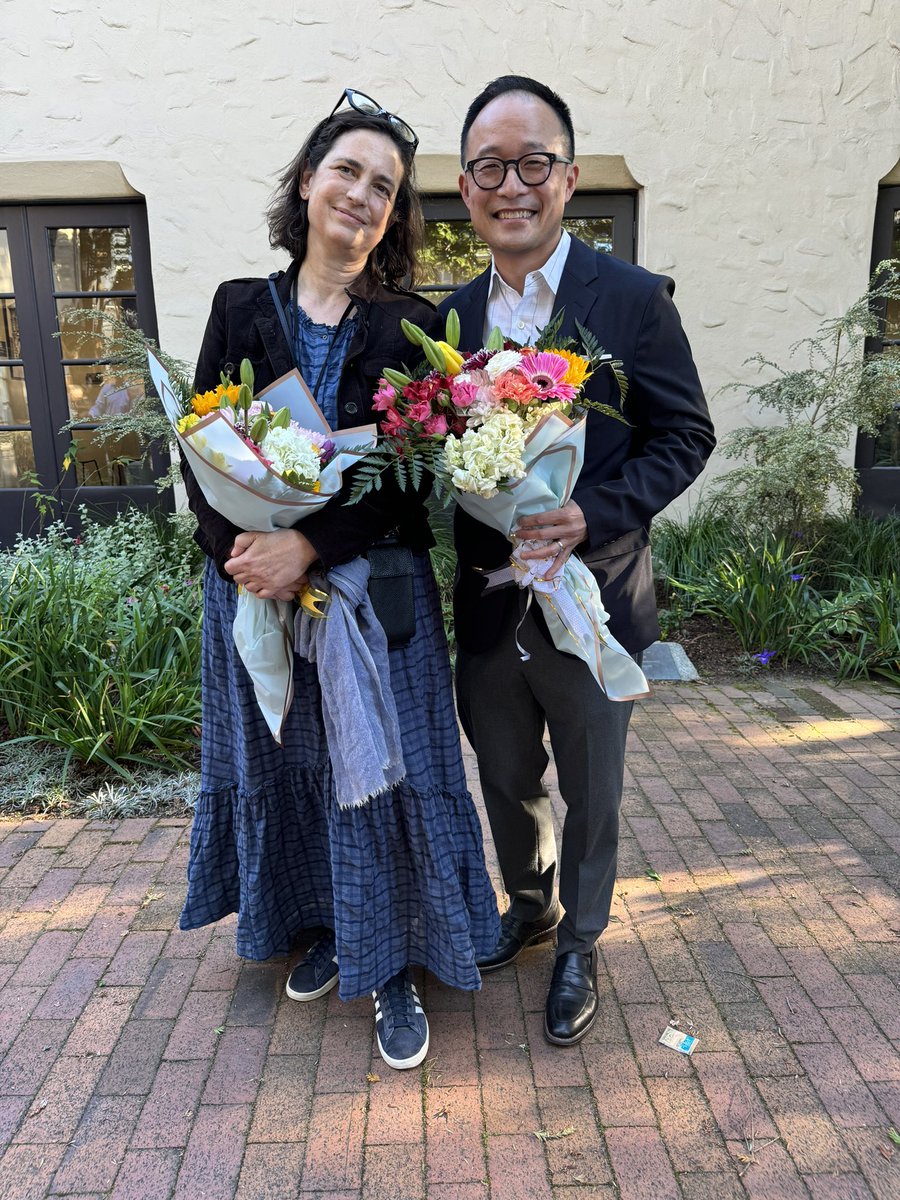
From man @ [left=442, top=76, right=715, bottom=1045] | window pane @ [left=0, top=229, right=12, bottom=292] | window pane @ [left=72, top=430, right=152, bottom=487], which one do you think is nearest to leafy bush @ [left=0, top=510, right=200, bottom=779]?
window pane @ [left=72, top=430, right=152, bottom=487]

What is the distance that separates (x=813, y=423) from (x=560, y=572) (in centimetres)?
448

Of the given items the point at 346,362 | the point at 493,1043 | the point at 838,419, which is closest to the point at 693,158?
the point at 838,419

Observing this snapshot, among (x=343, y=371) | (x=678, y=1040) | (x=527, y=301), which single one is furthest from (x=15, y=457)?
(x=678, y=1040)

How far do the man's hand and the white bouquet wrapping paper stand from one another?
0.05ft

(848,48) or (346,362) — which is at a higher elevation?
(848,48)

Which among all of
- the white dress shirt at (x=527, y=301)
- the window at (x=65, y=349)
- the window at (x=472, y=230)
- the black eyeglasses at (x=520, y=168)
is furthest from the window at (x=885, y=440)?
the window at (x=65, y=349)

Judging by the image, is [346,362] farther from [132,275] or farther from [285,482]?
[132,275]

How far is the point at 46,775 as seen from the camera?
361 cm

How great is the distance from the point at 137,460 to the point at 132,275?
1422 mm

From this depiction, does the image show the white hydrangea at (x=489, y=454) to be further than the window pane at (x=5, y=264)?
No

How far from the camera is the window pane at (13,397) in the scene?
6418mm

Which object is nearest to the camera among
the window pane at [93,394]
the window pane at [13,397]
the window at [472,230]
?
the window at [472,230]

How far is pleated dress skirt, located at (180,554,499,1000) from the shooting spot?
80.7 inches

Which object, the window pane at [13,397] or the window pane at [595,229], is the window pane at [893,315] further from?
the window pane at [13,397]
